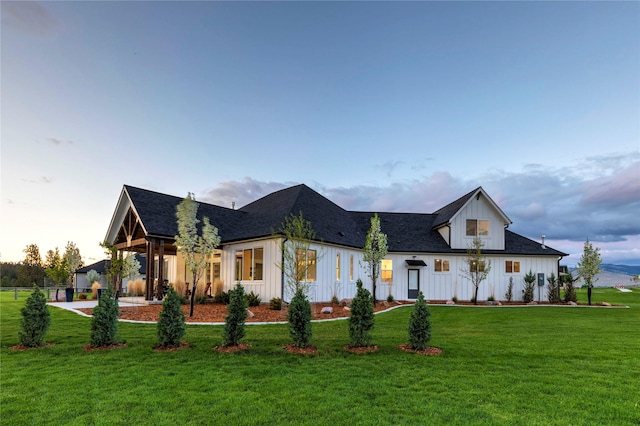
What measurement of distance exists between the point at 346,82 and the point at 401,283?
1273 cm

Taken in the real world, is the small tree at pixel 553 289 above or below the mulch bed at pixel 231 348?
below

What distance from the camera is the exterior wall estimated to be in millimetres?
24047

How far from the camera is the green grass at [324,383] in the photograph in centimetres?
446

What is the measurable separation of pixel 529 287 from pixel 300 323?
20718mm

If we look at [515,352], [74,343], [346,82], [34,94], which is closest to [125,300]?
[34,94]

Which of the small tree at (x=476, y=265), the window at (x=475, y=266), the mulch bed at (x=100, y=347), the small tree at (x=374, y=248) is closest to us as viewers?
the mulch bed at (x=100, y=347)

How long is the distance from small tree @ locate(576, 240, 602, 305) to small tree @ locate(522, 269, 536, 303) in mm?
3012

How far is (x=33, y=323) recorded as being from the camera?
7988 millimetres

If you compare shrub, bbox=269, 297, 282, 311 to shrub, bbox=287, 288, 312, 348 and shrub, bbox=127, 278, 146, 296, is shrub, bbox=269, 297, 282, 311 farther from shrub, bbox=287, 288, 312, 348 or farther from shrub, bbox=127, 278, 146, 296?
shrub, bbox=127, 278, 146, 296

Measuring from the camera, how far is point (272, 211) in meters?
19.9

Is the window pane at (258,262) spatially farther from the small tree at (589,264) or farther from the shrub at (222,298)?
the small tree at (589,264)

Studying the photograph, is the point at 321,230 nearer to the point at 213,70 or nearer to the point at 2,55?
the point at 213,70

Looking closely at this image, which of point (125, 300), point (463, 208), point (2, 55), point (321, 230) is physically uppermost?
point (2, 55)

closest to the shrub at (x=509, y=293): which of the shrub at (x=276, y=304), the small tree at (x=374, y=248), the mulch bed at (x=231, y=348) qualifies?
the small tree at (x=374, y=248)
